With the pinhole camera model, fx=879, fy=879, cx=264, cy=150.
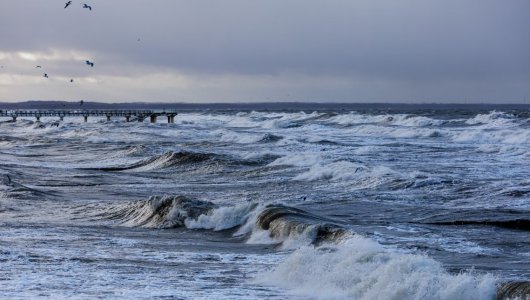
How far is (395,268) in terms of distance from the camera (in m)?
13.0

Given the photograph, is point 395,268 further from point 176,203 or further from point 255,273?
point 176,203

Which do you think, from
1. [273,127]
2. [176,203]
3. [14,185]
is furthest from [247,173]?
[273,127]

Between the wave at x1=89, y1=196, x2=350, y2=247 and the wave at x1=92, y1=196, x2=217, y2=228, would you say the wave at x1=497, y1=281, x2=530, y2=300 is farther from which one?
the wave at x1=92, y1=196, x2=217, y2=228

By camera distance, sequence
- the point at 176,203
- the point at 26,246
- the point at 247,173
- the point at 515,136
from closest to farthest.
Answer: the point at 26,246
the point at 176,203
the point at 247,173
the point at 515,136

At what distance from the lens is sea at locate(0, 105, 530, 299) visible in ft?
42.9

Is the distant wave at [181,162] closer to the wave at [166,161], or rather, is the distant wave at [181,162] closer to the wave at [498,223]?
the wave at [166,161]

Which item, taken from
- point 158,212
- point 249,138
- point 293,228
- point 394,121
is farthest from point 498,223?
point 394,121

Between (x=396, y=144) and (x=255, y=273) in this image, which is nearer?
(x=255, y=273)

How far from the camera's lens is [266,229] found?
63.9ft

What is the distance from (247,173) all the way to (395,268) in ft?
75.7

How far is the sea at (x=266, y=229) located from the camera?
13078 mm

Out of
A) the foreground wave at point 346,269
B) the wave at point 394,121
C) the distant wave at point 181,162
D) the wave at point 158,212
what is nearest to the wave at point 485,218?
the foreground wave at point 346,269

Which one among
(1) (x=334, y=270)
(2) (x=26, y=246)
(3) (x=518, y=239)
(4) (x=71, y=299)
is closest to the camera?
(4) (x=71, y=299)

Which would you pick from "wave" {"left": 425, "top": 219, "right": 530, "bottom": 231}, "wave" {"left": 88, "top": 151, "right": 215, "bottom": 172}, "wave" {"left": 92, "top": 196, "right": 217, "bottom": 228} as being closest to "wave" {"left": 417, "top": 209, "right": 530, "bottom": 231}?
"wave" {"left": 425, "top": 219, "right": 530, "bottom": 231}
